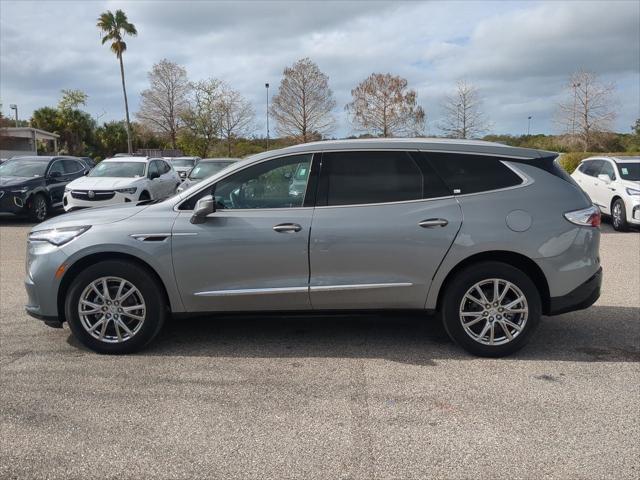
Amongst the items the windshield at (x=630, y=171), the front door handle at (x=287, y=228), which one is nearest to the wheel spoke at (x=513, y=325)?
the front door handle at (x=287, y=228)

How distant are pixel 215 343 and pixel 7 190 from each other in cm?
1118

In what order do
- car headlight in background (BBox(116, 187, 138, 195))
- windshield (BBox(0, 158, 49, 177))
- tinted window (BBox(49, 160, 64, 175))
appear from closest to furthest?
car headlight in background (BBox(116, 187, 138, 195))
windshield (BBox(0, 158, 49, 177))
tinted window (BBox(49, 160, 64, 175))

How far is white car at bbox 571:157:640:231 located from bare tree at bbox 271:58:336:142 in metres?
24.6

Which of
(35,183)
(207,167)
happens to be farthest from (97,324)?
(35,183)

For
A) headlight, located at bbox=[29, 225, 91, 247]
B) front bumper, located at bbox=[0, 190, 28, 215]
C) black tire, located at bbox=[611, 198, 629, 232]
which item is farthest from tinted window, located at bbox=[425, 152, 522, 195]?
front bumper, located at bbox=[0, 190, 28, 215]

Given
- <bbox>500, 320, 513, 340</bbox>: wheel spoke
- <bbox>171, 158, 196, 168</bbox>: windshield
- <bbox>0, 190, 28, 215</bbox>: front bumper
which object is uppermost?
<bbox>171, 158, 196, 168</bbox>: windshield

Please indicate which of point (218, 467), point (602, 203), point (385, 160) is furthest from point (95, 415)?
point (602, 203)

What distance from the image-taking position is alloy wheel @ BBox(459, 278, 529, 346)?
4461 millimetres

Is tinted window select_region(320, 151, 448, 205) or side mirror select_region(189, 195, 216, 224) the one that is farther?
tinted window select_region(320, 151, 448, 205)

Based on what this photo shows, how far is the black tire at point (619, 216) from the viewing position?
40.3 feet

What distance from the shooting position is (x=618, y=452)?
3.12m

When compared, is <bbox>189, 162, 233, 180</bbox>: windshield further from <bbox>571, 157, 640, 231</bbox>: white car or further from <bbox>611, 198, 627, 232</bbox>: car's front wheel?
<bbox>611, 198, 627, 232</bbox>: car's front wheel

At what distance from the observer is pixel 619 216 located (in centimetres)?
1248

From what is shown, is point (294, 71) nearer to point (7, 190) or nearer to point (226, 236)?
point (7, 190)
